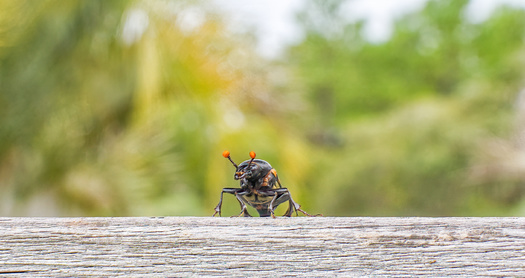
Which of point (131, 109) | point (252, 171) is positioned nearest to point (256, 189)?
point (252, 171)

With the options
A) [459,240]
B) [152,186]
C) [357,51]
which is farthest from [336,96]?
[459,240]

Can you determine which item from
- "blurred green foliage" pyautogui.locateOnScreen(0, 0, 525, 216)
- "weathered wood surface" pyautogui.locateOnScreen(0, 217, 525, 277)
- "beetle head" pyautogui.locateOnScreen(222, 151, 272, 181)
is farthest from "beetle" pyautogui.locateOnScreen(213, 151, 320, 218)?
"blurred green foliage" pyautogui.locateOnScreen(0, 0, 525, 216)

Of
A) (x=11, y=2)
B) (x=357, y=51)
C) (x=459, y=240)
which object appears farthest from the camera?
(x=357, y=51)

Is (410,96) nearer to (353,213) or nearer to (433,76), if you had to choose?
(433,76)

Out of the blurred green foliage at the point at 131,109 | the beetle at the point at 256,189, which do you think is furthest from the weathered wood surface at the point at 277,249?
the blurred green foliage at the point at 131,109

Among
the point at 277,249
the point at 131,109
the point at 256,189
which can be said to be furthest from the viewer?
the point at 131,109

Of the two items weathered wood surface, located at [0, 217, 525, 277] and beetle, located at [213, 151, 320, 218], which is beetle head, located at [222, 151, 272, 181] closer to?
beetle, located at [213, 151, 320, 218]

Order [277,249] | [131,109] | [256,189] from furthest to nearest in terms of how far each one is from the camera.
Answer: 1. [131,109]
2. [256,189]
3. [277,249]

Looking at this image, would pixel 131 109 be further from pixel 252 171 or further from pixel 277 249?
pixel 277 249
